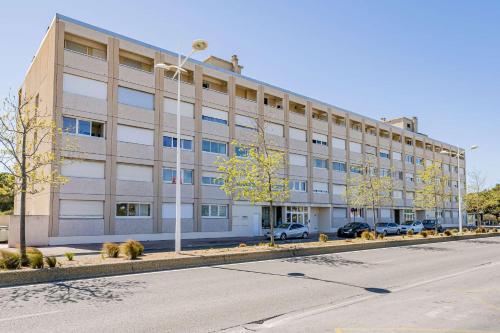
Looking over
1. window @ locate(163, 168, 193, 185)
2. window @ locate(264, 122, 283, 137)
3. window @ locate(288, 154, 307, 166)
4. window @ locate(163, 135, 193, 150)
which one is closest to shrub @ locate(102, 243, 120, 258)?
window @ locate(163, 168, 193, 185)

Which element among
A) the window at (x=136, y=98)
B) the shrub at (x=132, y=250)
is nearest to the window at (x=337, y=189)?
the window at (x=136, y=98)

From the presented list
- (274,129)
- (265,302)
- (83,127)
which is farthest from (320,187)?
(265,302)

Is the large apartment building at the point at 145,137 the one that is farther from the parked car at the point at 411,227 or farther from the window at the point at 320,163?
the parked car at the point at 411,227

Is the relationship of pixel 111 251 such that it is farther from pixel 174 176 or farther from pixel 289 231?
pixel 289 231

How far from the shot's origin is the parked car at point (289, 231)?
96.9ft

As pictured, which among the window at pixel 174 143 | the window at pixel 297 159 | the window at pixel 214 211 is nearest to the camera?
the window at pixel 174 143

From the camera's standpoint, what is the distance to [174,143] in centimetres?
3077

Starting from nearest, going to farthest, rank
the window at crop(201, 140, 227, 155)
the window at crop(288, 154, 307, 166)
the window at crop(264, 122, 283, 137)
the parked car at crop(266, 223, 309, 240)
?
the parked car at crop(266, 223, 309, 240)
the window at crop(201, 140, 227, 155)
the window at crop(264, 122, 283, 137)
the window at crop(288, 154, 307, 166)

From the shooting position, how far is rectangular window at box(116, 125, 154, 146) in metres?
27.8

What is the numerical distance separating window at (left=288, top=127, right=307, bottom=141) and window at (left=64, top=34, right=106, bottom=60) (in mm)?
18812

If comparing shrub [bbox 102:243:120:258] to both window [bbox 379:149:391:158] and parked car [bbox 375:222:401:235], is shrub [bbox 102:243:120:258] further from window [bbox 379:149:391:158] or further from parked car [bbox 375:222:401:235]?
window [bbox 379:149:391:158]

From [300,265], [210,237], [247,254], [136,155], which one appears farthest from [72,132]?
[300,265]

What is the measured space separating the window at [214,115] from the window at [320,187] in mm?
12976

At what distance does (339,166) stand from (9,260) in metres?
38.4
